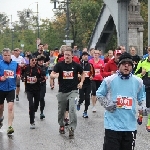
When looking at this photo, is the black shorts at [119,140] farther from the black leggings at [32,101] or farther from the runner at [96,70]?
the runner at [96,70]

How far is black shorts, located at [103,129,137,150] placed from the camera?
21.6ft

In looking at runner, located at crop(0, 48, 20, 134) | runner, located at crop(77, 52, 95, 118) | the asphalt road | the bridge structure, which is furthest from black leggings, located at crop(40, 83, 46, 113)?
the bridge structure

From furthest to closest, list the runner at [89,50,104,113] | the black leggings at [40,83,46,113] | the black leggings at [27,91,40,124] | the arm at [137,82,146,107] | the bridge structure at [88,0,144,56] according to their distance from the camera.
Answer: the bridge structure at [88,0,144,56]
the runner at [89,50,104,113]
the black leggings at [40,83,46,113]
the black leggings at [27,91,40,124]
the arm at [137,82,146,107]

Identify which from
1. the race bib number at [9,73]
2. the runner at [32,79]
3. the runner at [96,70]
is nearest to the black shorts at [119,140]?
the race bib number at [9,73]

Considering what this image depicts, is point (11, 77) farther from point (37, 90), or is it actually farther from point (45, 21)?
point (45, 21)

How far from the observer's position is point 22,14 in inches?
5876

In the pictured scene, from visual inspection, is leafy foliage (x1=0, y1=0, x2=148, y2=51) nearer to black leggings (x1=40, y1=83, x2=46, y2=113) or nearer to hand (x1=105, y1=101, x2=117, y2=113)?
black leggings (x1=40, y1=83, x2=46, y2=113)

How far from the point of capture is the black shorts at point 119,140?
6578 mm

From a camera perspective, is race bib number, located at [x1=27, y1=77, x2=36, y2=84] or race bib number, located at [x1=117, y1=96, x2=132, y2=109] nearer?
race bib number, located at [x1=117, y1=96, x2=132, y2=109]

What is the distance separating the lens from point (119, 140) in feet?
21.8

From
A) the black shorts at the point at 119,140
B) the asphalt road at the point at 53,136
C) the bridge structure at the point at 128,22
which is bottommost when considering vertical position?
the asphalt road at the point at 53,136

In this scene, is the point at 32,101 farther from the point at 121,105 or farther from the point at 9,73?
the point at 121,105

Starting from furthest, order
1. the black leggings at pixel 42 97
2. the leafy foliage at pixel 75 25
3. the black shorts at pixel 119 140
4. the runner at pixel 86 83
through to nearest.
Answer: the leafy foliage at pixel 75 25 < the runner at pixel 86 83 < the black leggings at pixel 42 97 < the black shorts at pixel 119 140

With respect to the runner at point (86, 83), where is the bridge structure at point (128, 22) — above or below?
above
